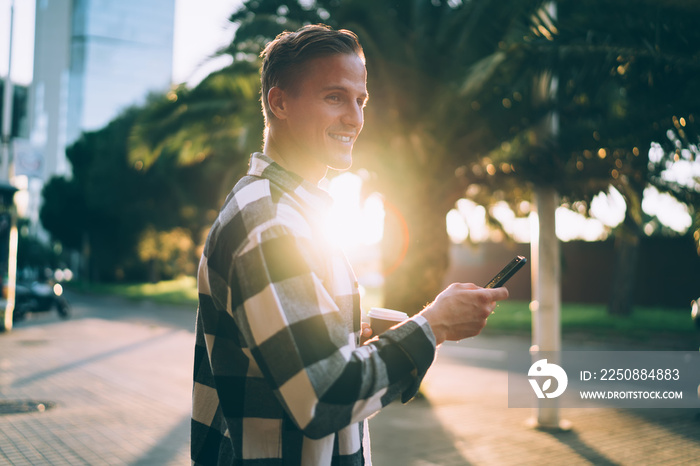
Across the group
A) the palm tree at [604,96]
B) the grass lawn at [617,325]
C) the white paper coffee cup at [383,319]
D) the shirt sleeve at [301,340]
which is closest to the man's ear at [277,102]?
the shirt sleeve at [301,340]

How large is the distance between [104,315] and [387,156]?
54.0ft

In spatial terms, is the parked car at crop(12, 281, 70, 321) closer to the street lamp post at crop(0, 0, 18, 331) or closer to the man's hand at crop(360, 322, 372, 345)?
the street lamp post at crop(0, 0, 18, 331)

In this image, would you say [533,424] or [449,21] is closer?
[533,424]

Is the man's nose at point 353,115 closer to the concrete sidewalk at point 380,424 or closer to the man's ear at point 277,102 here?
the man's ear at point 277,102

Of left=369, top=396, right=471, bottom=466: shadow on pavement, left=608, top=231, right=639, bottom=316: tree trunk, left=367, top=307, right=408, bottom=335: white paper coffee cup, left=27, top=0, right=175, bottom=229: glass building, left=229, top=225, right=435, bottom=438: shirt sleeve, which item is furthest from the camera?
left=27, top=0, right=175, bottom=229: glass building

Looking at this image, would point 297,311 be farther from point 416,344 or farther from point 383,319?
point 383,319

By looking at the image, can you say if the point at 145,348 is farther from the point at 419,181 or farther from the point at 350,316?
the point at 350,316

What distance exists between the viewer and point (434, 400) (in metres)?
7.89

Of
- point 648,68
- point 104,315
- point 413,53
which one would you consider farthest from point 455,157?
point 104,315

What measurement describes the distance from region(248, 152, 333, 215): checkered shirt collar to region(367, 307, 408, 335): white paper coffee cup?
287 millimetres

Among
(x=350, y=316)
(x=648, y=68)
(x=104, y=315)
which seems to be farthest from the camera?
(x=104, y=315)

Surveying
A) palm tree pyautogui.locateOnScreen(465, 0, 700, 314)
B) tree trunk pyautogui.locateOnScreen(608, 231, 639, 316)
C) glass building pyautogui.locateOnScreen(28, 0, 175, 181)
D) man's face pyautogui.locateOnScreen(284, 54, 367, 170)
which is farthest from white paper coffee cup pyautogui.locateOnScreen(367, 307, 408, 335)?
glass building pyautogui.locateOnScreen(28, 0, 175, 181)

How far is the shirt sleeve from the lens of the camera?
1063 millimetres

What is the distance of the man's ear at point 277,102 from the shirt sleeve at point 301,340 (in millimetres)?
323
